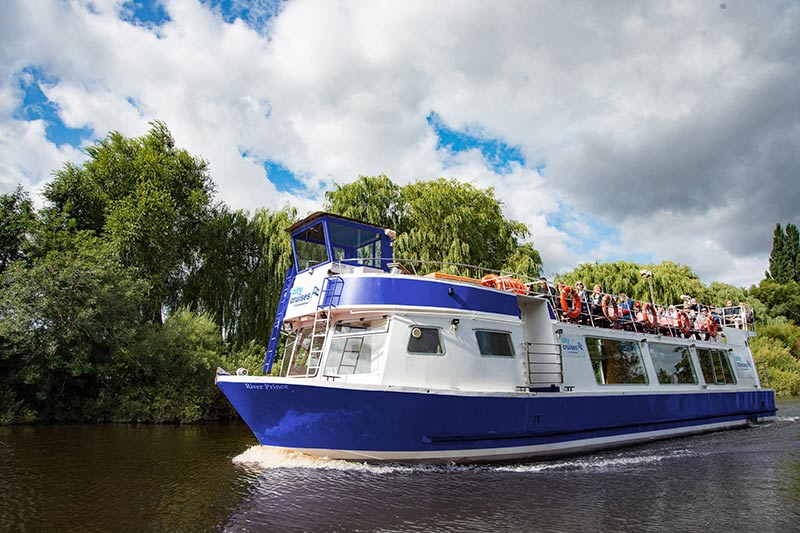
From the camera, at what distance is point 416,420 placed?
10070mm

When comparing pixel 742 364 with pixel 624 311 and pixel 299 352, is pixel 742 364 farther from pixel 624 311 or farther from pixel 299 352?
pixel 299 352

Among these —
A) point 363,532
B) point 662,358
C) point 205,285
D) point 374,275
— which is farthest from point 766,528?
point 205,285

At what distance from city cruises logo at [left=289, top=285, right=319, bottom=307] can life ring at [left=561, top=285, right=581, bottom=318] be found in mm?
6197

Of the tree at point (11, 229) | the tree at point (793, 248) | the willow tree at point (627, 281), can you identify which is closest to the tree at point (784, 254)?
the tree at point (793, 248)

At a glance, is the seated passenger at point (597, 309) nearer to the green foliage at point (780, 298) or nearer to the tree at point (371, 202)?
the tree at point (371, 202)

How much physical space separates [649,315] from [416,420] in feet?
31.7

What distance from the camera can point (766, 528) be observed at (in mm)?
7176

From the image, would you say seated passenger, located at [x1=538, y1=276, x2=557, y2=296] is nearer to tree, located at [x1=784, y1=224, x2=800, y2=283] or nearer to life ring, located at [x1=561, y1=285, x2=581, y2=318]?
life ring, located at [x1=561, y1=285, x2=581, y2=318]

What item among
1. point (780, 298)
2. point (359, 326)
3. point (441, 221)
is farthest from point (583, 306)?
point (780, 298)

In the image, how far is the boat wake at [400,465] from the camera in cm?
1031

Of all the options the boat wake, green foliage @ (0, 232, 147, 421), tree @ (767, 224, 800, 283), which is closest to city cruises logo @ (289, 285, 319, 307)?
the boat wake

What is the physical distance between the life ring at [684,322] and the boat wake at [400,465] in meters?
6.14

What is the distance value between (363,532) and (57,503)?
200 inches

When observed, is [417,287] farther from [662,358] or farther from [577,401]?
[662,358]
